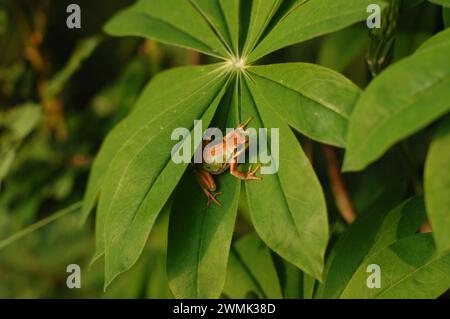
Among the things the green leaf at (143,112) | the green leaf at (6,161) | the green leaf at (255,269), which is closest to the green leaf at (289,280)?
the green leaf at (255,269)

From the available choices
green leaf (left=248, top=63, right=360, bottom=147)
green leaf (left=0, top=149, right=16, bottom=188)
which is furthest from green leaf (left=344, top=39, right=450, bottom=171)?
green leaf (left=0, top=149, right=16, bottom=188)

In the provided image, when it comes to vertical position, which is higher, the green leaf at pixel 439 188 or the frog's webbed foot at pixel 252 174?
the frog's webbed foot at pixel 252 174

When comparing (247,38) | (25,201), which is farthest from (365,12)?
(25,201)

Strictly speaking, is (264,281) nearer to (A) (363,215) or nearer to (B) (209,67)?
(A) (363,215)

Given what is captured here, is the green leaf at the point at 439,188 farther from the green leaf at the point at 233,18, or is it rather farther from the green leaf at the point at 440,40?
the green leaf at the point at 233,18

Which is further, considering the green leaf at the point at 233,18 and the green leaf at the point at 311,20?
the green leaf at the point at 233,18

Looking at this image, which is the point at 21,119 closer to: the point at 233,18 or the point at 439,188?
the point at 233,18

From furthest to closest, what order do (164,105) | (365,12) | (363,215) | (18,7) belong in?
(18,7), (363,215), (164,105), (365,12)
